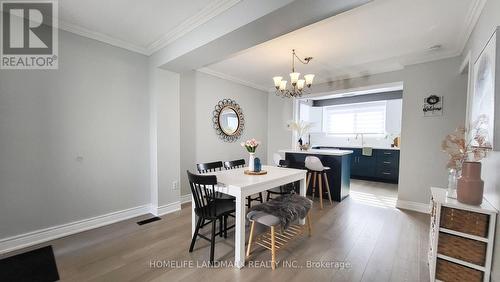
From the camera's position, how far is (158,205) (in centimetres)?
306

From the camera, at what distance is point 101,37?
8.50 feet

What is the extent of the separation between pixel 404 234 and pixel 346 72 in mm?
2856

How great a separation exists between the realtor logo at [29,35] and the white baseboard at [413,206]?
17.4ft

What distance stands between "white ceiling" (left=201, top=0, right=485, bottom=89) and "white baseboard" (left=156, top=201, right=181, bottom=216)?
2489mm

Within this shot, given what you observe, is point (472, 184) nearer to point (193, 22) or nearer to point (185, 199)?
point (193, 22)

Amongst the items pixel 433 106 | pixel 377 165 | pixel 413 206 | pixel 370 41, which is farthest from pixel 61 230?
pixel 377 165

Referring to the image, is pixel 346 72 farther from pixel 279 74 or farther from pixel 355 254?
pixel 355 254

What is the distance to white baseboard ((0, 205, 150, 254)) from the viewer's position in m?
2.11

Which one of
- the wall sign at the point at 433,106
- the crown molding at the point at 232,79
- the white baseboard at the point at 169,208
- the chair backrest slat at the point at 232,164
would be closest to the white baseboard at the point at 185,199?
the white baseboard at the point at 169,208

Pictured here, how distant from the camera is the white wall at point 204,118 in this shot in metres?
3.58

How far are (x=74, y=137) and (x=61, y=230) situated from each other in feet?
3.70

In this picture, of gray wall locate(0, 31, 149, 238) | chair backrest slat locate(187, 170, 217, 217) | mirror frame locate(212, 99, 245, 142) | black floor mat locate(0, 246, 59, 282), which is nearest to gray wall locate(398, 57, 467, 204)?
mirror frame locate(212, 99, 245, 142)

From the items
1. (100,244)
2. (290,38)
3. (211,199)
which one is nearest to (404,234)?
(211,199)

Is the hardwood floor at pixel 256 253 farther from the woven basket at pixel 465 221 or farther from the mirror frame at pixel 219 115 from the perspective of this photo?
the mirror frame at pixel 219 115
